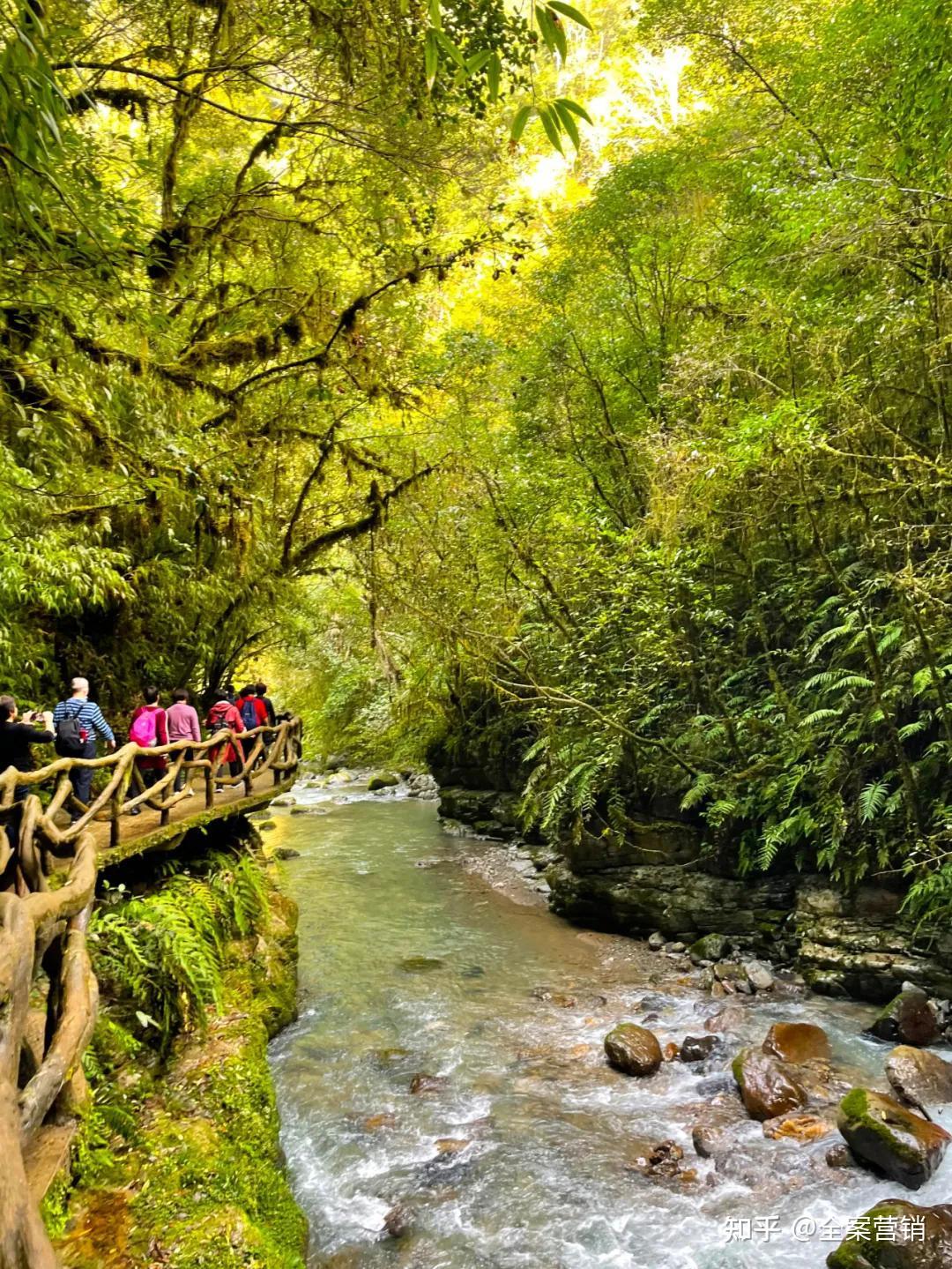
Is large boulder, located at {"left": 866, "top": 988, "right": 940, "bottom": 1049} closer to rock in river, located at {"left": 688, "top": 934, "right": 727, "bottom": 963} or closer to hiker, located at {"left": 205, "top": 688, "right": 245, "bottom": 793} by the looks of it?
rock in river, located at {"left": 688, "top": 934, "right": 727, "bottom": 963}

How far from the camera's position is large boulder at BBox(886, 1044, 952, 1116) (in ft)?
19.1

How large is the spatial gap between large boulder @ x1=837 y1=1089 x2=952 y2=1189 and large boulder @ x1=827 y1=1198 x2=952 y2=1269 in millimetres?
423

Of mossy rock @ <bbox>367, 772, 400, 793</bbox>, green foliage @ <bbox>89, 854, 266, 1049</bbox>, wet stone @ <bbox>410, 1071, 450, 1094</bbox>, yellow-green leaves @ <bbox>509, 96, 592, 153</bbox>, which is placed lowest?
mossy rock @ <bbox>367, 772, 400, 793</bbox>

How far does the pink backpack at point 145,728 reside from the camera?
8281 millimetres

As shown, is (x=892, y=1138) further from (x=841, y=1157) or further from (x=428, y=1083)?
(x=428, y=1083)

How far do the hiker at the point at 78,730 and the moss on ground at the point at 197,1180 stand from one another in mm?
2628

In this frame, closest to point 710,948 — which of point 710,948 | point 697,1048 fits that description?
point 710,948

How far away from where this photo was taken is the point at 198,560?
33.2ft

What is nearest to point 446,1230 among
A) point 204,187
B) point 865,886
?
point 865,886

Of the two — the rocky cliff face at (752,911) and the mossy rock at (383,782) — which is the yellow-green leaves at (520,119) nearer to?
the rocky cliff face at (752,911)

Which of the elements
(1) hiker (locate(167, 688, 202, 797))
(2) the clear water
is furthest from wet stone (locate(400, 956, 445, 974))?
(1) hiker (locate(167, 688, 202, 797))

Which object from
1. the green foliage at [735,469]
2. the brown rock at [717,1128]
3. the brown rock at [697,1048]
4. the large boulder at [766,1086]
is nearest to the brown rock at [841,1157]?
the large boulder at [766,1086]

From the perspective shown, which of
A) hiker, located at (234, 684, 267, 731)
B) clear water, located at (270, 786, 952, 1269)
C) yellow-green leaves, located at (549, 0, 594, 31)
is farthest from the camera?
hiker, located at (234, 684, 267, 731)

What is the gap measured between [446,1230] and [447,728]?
15019 mm
